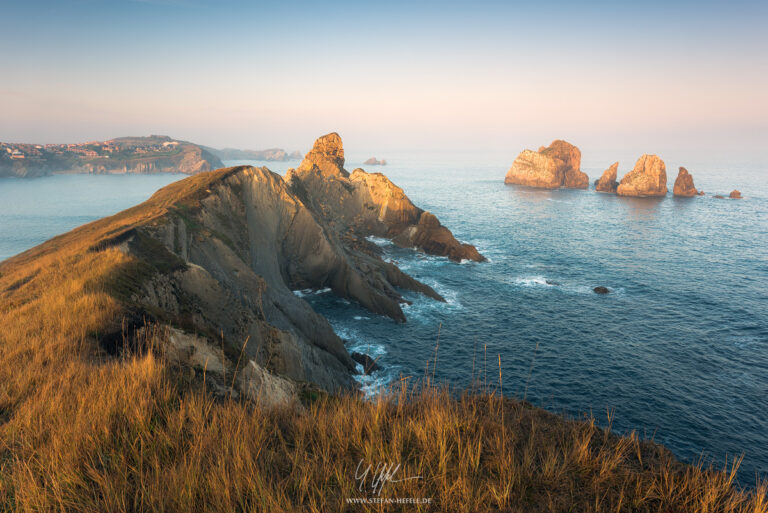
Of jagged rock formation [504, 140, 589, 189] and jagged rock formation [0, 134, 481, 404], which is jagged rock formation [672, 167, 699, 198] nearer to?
jagged rock formation [504, 140, 589, 189]

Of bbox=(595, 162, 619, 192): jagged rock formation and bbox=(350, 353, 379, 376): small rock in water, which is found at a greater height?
bbox=(595, 162, 619, 192): jagged rock formation

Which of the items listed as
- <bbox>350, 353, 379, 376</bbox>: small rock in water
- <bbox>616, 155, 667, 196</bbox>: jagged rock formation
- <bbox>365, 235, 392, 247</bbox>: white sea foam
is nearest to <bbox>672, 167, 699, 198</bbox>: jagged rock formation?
<bbox>616, 155, 667, 196</bbox>: jagged rock formation

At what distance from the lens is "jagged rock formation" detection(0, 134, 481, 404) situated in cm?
1052

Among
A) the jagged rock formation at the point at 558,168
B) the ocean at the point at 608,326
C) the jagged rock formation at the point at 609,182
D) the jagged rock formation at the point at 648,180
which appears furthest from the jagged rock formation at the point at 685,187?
the ocean at the point at 608,326

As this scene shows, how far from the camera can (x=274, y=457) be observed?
4125mm

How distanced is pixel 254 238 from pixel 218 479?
38299mm

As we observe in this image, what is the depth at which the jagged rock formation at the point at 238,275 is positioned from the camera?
1052 cm

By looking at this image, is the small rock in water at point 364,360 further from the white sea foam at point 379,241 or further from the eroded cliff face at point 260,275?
the white sea foam at point 379,241

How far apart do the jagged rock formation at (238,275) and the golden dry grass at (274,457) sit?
1754 mm

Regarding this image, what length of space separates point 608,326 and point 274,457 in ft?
149

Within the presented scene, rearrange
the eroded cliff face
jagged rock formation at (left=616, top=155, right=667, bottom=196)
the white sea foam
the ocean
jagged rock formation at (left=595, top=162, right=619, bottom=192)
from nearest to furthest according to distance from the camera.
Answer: the eroded cliff face
the ocean
the white sea foam
jagged rock formation at (left=616, top=155, right=667, bottom=196)
jagged rock formation at (left=595, top=162, right=619, bottom=192)

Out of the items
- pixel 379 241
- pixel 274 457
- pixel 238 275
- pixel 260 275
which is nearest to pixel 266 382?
pixel 274 457

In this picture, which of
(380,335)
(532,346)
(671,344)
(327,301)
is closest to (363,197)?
(327,301)

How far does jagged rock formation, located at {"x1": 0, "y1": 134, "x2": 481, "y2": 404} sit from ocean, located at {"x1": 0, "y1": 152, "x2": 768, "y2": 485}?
484cm
